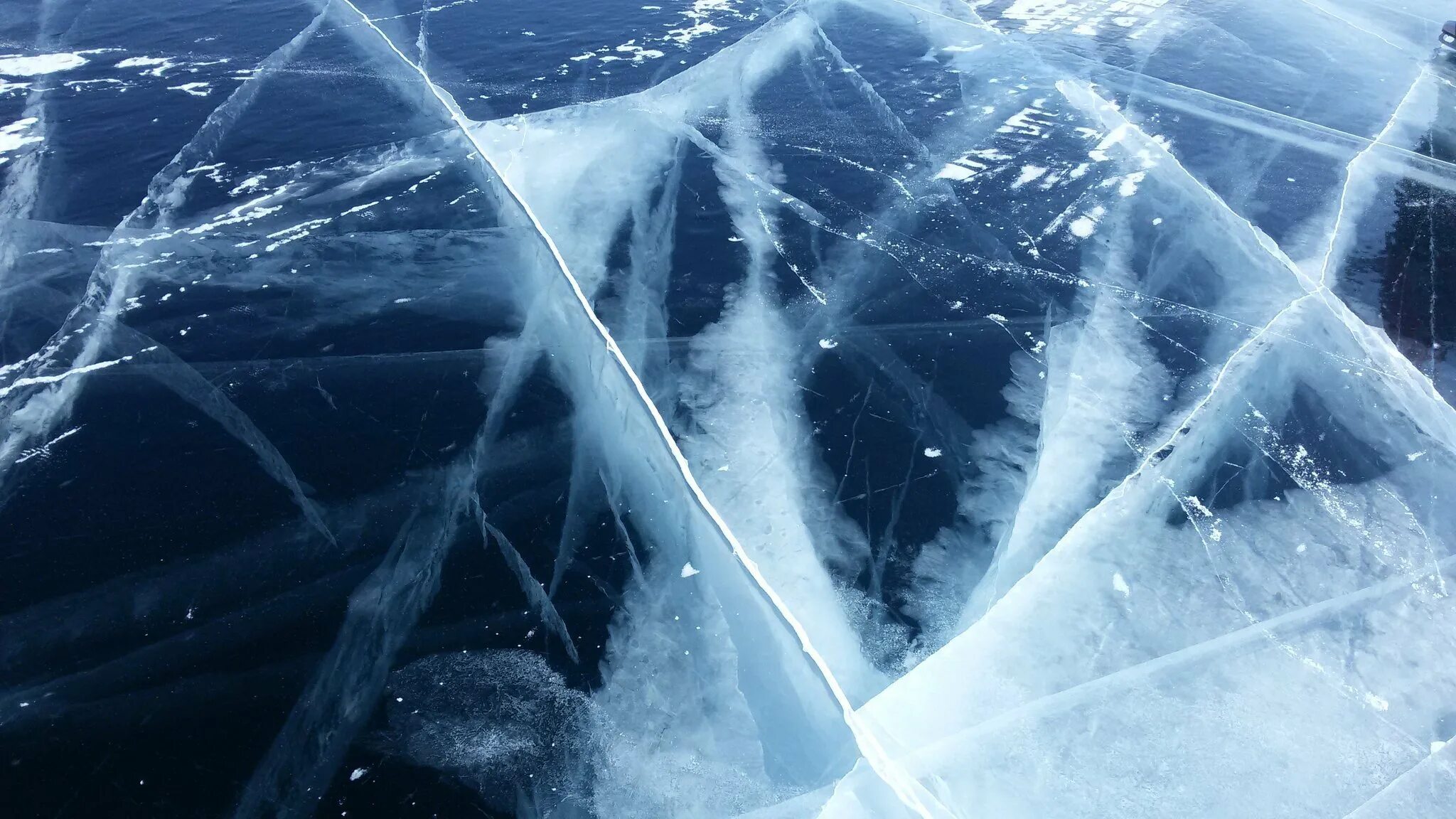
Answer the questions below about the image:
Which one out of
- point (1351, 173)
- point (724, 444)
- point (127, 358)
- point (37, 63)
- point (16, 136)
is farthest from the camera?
point (37, 63)

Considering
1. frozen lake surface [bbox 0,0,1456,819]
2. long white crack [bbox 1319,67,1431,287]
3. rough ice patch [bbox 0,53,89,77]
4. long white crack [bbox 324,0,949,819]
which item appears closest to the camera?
long white crack [bbox 324,0,949,819]

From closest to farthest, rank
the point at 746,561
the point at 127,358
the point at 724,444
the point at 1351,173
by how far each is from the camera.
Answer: the point at 746,561 → the point at 724,444 → the point at 127,358 → the point at 1351,173

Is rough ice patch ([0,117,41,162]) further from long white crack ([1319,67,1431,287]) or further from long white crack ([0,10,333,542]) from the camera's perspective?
long white crack ([1319,67,1431,287])

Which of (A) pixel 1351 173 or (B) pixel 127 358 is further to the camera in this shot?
(A) pixel 1351 173

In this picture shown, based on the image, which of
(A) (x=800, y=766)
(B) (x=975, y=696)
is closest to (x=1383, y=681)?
(B) (x=975, y=696)

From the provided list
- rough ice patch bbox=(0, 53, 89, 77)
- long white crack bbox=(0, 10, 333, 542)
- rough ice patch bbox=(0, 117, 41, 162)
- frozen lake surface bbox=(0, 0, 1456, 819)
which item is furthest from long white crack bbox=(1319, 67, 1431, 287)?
rough ice patch bbox=(0, 53, 89, 77)

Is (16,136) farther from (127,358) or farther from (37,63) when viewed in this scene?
(127,358)

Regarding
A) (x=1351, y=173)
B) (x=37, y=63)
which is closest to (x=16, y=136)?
(x=37, y=63)
